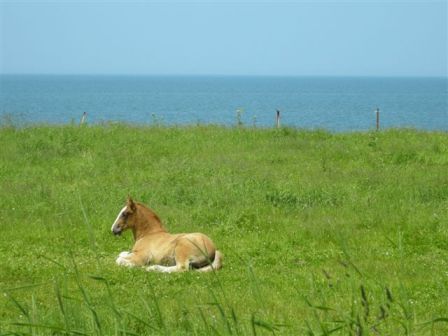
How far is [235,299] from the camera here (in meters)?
10.9

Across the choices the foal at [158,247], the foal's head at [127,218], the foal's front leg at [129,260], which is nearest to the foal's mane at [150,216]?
the foal at [158,247]

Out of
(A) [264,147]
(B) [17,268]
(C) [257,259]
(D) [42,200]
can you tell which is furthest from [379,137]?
(B) [17,268]

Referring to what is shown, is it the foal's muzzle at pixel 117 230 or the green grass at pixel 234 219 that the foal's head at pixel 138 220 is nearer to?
the foal's muzzle at pixel 117 230

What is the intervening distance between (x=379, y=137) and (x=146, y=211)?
50.6ft

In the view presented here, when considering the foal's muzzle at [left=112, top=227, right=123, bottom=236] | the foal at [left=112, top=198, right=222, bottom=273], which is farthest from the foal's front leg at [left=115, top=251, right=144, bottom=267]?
the foal's muzzle at [left=112, top=227, right=123, bottom=236]

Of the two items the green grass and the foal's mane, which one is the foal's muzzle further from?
the foal's mane

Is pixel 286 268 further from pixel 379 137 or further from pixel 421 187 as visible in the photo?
pixel 379 137

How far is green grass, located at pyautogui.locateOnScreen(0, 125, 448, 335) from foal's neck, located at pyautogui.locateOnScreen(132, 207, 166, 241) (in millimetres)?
723

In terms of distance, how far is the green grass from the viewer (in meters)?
9.73

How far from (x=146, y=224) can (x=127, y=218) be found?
13.7 inches

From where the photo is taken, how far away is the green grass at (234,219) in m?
9.73

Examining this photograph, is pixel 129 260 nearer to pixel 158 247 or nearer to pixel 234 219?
pixel 158 247

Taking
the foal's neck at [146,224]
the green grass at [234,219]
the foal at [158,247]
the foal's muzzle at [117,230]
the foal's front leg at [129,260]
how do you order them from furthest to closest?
the foal's muzzle at [117,230], the foal's neck at [146,224], the foal's front leg at [129,260], the foal at [158,247], the green grass at [234,219]

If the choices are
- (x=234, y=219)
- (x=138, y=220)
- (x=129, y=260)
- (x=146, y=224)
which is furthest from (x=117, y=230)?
(x=234, y=219)
